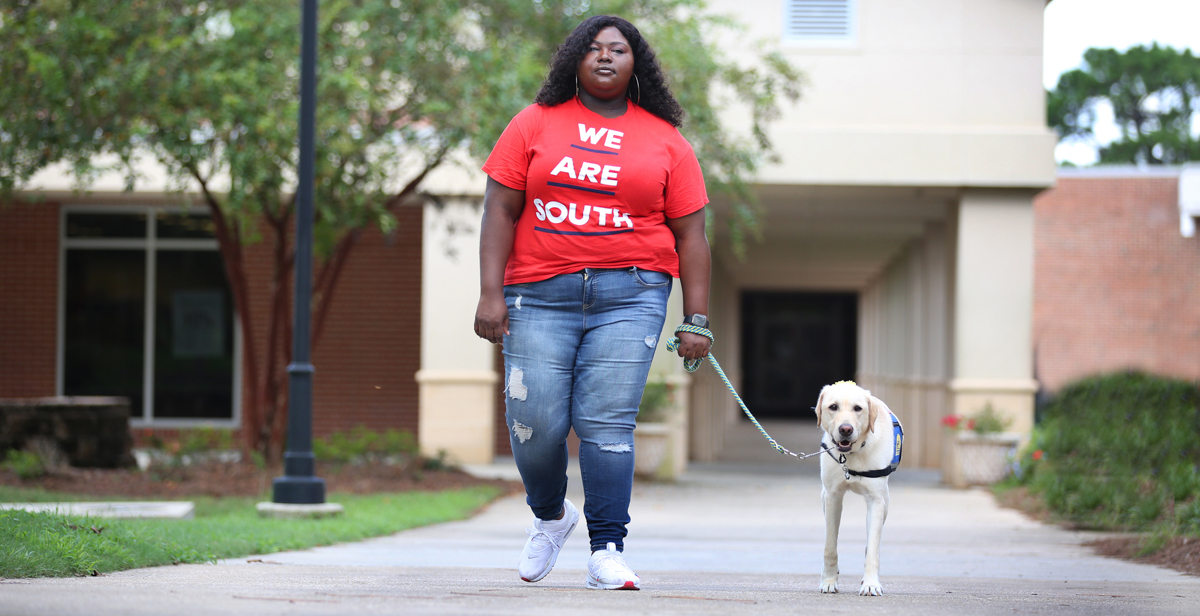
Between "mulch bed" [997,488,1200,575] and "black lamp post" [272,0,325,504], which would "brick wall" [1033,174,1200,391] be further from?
"black lamp post" [272,0,325,504]

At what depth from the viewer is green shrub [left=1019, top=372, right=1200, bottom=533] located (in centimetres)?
861

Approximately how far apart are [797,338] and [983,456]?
2255cm

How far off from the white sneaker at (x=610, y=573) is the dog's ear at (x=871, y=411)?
1.05m

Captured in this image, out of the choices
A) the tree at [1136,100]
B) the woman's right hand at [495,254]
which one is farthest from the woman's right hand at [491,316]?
the tree at [1136,100]

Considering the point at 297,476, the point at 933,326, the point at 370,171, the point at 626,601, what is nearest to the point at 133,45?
the point at 370,171

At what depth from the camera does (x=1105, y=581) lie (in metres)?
5.53

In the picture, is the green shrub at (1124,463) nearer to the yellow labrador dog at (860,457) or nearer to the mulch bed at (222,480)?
the yellow labrador dog at (860,457)

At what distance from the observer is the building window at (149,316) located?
16.7 metres

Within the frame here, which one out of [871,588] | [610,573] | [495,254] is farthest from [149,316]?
[871,588]

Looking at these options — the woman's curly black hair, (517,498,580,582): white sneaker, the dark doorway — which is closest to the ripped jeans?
(517,498,580,582): white sneaker

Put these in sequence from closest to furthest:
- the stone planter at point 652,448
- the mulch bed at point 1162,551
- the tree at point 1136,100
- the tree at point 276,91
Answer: the mulch bed at point 1162,551, the tree at point 276,91, the stone planter at point 652,448, the tree at point 1136,100

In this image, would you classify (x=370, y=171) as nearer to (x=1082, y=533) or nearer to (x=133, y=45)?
(x=133, y=45)

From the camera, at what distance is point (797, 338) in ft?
120

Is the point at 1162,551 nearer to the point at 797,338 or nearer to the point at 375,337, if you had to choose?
the point at 375,337
